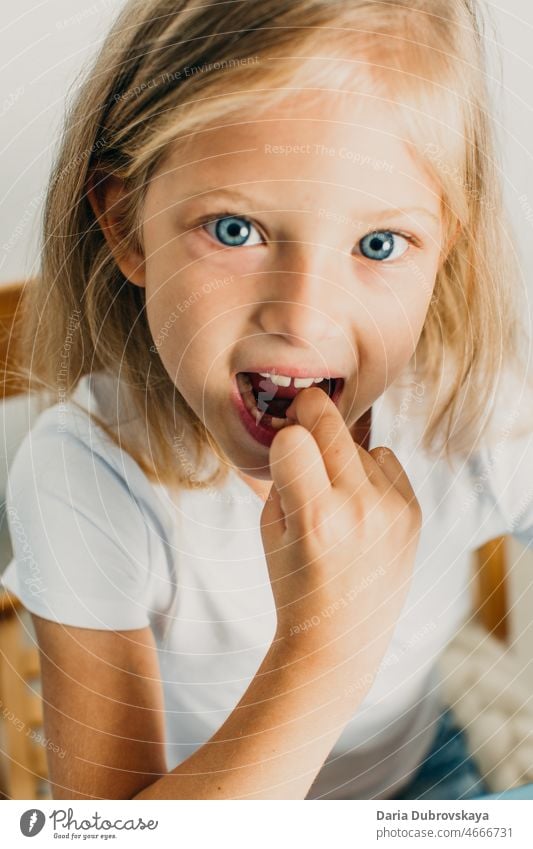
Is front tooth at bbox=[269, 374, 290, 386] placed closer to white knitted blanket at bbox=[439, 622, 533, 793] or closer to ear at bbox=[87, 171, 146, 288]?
ear at bbox=[87, 171, 146, 288]

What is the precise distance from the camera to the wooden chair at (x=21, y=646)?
50 cm

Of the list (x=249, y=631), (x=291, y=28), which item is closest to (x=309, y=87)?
(x=291, y=28)

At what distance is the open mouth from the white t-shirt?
0.05 meters

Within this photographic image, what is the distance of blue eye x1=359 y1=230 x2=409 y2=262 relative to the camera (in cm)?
41

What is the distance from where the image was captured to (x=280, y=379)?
0.43 m

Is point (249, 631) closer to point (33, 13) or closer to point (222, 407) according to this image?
point (222, 407)

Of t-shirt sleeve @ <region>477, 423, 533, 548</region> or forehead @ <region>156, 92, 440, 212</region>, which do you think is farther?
t-shirt sleeve @ <region>477, 423, 533, 548</region>

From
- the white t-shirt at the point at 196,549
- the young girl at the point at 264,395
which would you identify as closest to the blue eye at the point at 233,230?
the young girl at the point at 264,395

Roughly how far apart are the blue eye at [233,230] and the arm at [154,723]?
193mm

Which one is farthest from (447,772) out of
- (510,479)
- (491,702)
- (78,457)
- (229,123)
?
(229,123)

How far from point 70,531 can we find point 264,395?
13 centimetres

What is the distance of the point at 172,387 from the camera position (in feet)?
1.56

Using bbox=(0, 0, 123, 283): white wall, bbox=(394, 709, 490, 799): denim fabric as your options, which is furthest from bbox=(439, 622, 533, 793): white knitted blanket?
bbox=(0, 0, 123, 283): white wall
